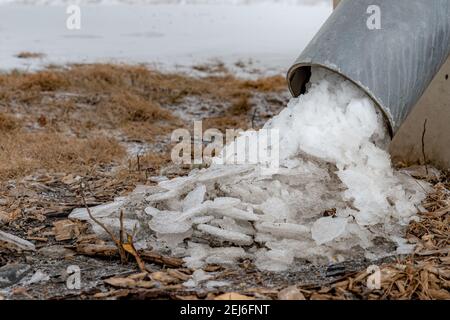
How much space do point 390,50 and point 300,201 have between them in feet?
3.34

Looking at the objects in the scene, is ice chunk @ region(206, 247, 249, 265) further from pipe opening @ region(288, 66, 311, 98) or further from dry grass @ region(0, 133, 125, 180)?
dry grass @ region(0, 133, 125, 180)

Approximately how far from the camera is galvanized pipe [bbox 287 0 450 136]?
3.47m

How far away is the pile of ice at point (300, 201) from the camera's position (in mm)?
3127

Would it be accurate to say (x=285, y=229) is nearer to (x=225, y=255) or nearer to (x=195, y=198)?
(x=225, y=255)

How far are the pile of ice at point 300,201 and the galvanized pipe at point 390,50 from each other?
0.48ft

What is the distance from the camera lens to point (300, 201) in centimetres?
334

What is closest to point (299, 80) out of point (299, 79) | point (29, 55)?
point (299, 79)

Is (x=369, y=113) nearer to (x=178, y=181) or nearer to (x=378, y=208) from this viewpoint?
(x=378, y=208)

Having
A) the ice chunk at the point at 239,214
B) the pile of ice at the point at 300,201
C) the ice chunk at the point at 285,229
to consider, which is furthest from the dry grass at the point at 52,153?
the ice chunk at the point at 285,229

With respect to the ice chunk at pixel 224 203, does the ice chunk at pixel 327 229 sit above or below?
below

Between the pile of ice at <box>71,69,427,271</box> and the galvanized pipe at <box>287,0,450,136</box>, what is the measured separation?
0.15 meters

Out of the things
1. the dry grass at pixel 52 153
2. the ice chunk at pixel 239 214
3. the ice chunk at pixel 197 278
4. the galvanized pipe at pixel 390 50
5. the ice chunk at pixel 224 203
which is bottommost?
the dry grass at pixel 52 153

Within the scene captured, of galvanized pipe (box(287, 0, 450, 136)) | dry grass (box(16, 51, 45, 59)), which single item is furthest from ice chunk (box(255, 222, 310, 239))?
dry grass (box(16, 51, 45, 59))

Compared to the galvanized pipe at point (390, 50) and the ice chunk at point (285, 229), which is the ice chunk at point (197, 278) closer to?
the ice chunk at point (285, 229)
